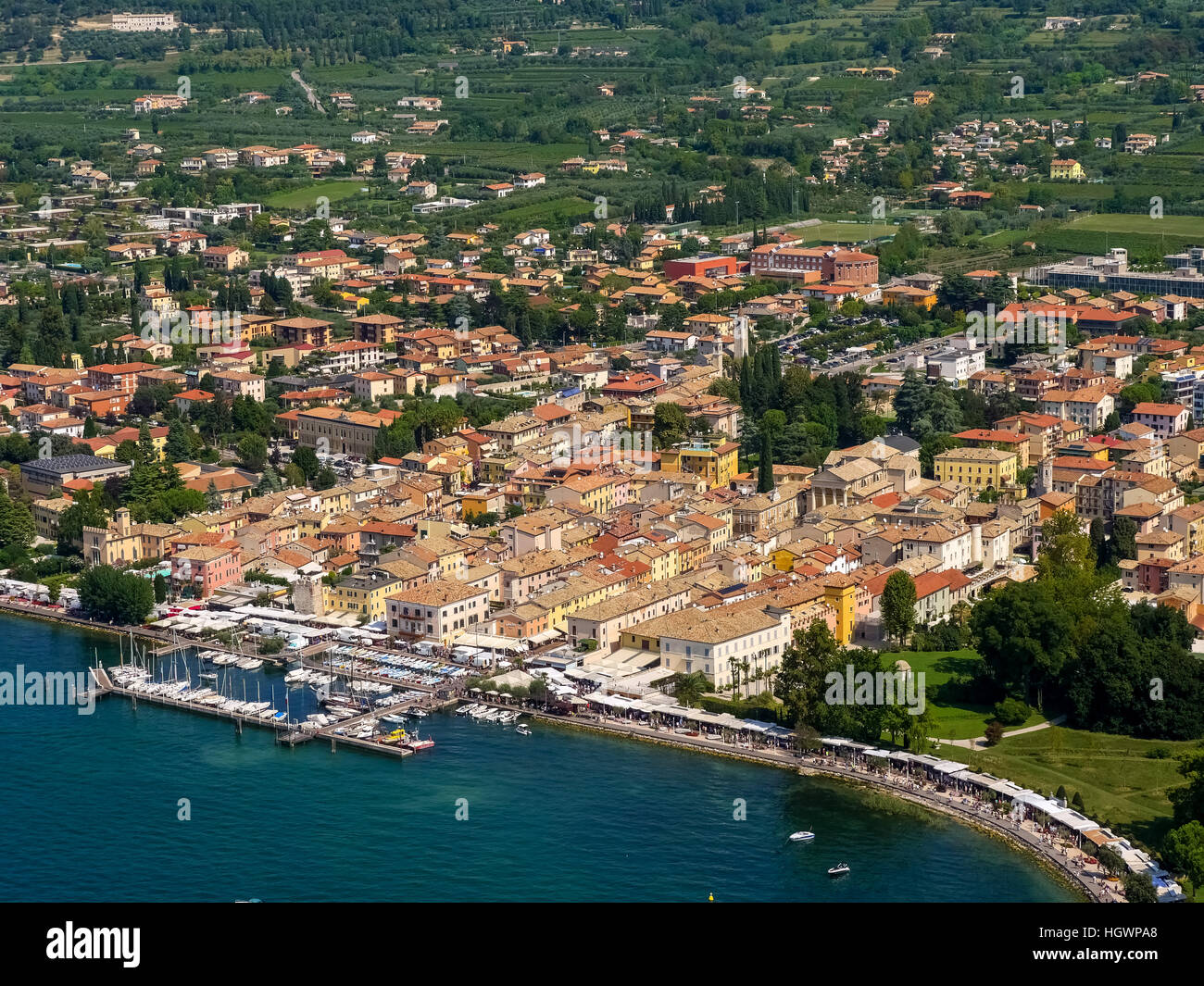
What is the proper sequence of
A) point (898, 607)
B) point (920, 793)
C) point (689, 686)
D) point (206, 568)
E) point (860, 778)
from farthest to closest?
point (206, 568) < point (898, 607) < point (689, 686) < point (860, 778) < point (920, 793)

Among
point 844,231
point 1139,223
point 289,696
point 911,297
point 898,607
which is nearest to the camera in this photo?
point 289,696

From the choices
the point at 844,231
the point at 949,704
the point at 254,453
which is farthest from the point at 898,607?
the point at 844,231

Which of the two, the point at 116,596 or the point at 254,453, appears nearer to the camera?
the point at 116,596

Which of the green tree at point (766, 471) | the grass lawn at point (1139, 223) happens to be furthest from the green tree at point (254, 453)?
the grass lawn at point (1139, 223)

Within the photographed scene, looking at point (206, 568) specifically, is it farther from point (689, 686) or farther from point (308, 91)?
point (308, 91)
